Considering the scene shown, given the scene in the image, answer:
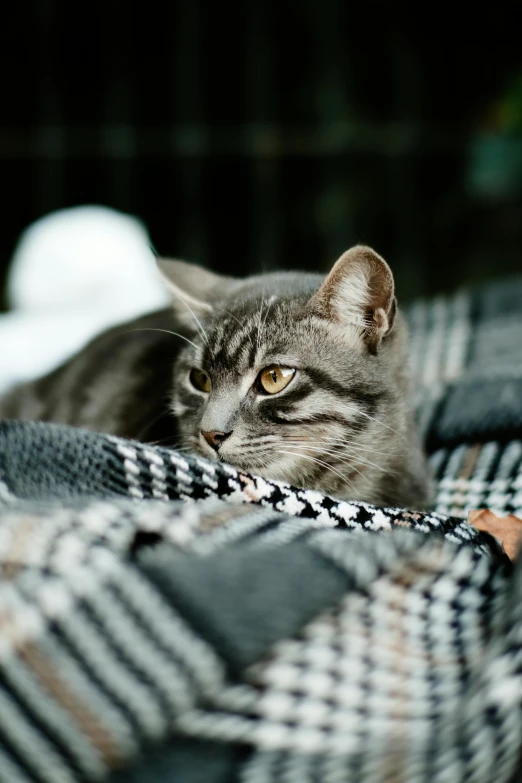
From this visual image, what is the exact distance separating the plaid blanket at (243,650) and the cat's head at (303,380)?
299 mm

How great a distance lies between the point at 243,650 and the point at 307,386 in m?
0.52

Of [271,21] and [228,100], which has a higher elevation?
[271,21]

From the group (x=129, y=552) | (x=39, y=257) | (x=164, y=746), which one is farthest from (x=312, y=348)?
(x=39, y=257)

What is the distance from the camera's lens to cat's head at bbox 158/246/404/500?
0.95m

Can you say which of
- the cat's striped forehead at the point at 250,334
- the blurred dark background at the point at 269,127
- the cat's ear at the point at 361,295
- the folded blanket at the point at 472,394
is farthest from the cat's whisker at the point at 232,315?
the blurred dark background at the point at 269,127

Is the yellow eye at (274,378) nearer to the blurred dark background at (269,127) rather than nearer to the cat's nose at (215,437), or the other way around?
the cat's nose at (215,437)

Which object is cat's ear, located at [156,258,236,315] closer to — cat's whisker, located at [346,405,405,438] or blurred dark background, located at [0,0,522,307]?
cat's whisker, located at [346,405,405,438]

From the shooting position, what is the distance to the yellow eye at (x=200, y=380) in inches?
42.4

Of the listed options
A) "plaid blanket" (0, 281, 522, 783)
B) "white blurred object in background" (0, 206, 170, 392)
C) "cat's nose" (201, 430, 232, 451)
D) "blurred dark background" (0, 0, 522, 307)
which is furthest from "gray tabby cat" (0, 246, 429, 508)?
"blurred dark background" (0, 0, 522, 307)

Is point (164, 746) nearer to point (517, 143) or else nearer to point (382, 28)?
point (517, 143)

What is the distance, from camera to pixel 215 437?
0.95 m

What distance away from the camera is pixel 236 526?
0.62 m

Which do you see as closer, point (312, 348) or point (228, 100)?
point (312, 348)

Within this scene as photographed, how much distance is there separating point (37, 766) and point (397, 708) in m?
0.25
